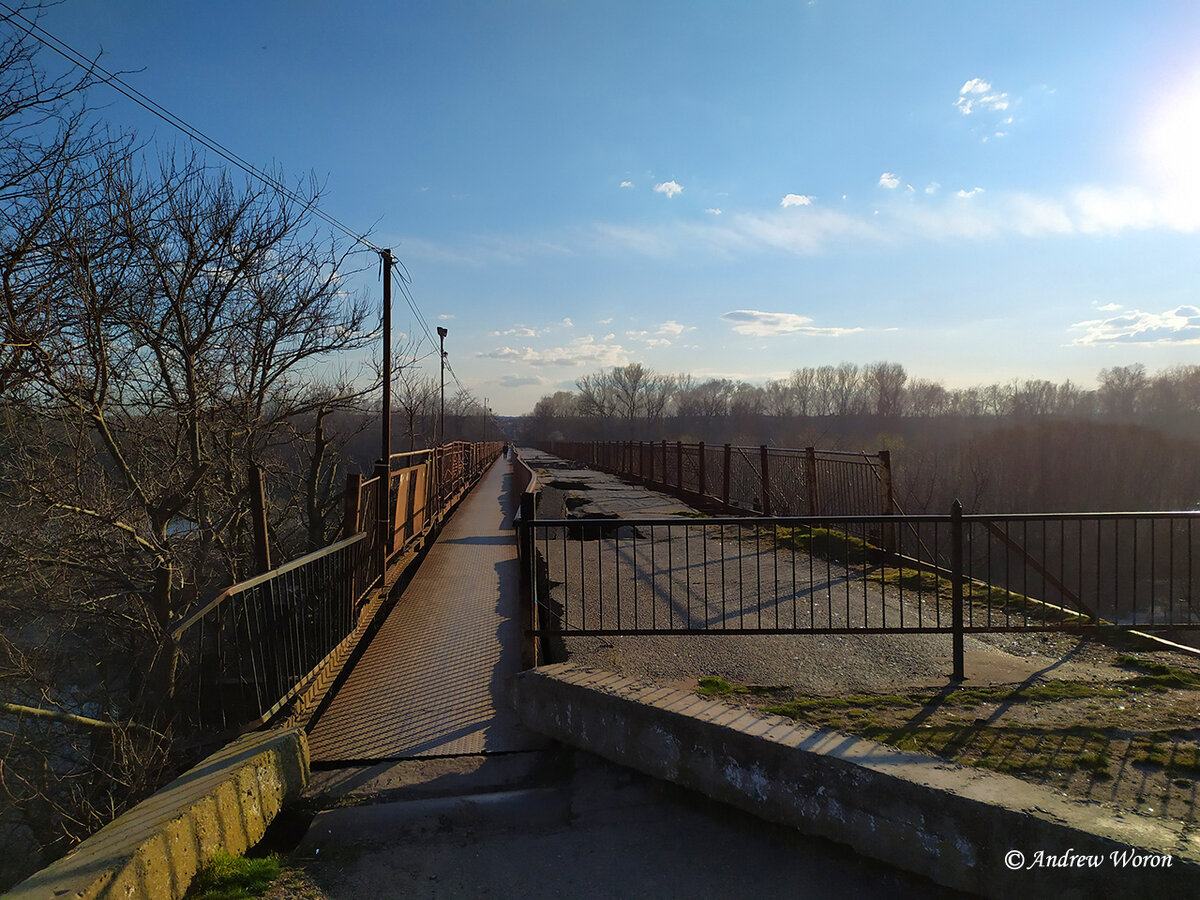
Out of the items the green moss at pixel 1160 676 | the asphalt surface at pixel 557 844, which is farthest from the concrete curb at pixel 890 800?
the green moss at pixel 1160 676

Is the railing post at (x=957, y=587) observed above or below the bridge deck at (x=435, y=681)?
above

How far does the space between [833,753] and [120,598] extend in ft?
38.2

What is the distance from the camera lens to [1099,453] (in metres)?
51.2

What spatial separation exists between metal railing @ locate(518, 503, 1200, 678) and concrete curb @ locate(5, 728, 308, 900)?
174 centimetres

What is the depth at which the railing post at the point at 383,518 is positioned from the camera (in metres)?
7.85

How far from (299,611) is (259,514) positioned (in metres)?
1.74

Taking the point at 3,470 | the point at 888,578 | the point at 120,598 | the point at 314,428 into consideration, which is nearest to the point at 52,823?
the point at 3,470

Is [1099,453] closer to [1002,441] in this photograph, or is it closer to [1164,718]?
[1002,441]

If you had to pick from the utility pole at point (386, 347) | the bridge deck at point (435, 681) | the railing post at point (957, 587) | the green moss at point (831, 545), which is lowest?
the bridge deck at point (435, 681)

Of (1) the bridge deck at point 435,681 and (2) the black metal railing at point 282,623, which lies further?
(1) the bridge deck at point 435,681

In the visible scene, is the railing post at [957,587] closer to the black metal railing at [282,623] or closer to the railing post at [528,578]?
the railing post at [528,578]

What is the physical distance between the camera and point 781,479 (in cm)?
1241

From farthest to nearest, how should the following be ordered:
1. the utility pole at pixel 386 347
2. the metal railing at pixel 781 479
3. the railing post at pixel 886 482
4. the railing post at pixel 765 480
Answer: the utility pole at pixel 386 347
the railing post at pixel 765 480
the metal railing at pixel 781 479
the railing post at pixel 886 482

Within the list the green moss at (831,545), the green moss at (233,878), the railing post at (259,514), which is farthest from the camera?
the green moss at (831,545)
